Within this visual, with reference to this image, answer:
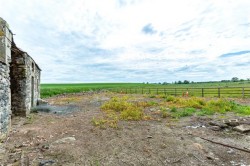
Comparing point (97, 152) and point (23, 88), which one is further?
point (23, 88)

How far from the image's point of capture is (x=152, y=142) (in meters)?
6.56

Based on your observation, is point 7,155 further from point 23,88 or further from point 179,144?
point 23,88

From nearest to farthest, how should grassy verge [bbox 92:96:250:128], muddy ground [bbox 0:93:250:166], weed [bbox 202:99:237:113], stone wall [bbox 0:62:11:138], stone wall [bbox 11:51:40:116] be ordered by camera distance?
muddy ground [bbox 0:93:250:166], stone wall [bbox 0:62:11:138], grassy verge [bbox 92:96:250:128], stone wall [bbox 11:51:40:116], weed [bbox 202:99:237:113]

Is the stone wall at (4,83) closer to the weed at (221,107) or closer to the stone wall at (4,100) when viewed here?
the stone wall at (4,100)

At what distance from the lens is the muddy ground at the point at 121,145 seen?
5098 mm

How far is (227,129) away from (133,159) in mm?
4946

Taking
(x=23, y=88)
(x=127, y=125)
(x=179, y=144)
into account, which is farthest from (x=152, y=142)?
(x=23, y=88)

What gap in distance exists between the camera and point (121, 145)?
6.26 metres

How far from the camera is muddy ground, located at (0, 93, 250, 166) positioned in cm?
510

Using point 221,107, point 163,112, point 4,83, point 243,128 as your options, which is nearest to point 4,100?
point 4,83

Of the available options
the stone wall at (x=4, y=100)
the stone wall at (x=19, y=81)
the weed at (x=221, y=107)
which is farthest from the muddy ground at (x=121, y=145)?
the weed at (x=221, y=107)

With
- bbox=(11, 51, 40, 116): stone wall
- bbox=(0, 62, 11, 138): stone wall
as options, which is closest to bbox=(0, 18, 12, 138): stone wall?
bbox=(0, 62, 11, 138): stone wall

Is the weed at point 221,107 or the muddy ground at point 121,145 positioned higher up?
the weed at point 221,107

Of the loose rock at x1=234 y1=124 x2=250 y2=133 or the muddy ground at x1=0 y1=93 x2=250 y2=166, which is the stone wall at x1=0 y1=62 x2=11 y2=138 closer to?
the muddy ground at x1=0 y1=93 x2=250 y2=166
